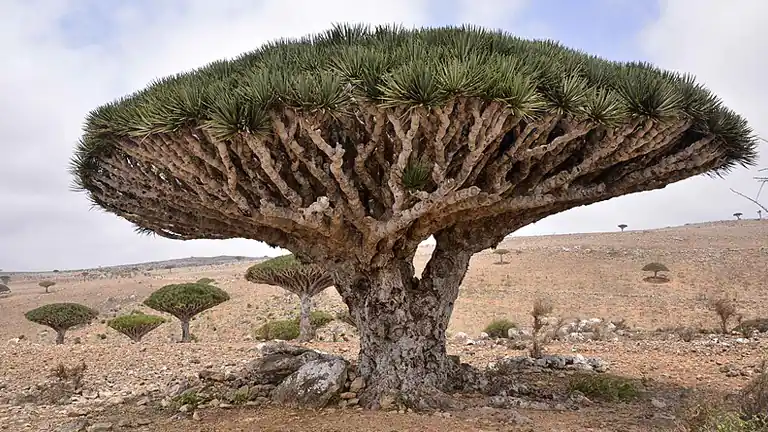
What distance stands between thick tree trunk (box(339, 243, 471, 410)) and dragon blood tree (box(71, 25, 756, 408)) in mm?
18

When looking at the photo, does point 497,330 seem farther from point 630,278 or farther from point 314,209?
point 630,278

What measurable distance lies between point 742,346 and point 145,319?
14195mm

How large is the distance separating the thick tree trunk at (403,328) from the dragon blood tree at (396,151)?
0.7 inches

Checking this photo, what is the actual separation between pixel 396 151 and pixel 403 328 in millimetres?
2194

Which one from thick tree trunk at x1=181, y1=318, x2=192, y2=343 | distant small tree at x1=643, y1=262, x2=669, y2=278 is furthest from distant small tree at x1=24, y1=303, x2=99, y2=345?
distant small tree at x1=643, y1=262, x2=669, y2=278

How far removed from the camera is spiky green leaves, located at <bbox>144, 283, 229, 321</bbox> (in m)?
16.8

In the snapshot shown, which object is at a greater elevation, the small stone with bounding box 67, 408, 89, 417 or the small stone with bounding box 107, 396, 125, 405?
the small stone with bounding box 107, 396, 125, 405

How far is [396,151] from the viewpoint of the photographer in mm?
5656

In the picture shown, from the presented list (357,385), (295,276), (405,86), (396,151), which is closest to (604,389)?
(357,385)

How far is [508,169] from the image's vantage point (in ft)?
19.6

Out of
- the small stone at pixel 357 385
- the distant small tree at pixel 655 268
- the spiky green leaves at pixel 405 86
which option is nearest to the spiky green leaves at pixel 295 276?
the small stone at pixel 357 385

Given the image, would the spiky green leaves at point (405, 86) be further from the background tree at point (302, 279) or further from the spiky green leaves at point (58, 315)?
the spiky green leaves at point (58, 315)

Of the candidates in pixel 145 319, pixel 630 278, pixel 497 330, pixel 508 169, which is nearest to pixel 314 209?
pixel 508 169

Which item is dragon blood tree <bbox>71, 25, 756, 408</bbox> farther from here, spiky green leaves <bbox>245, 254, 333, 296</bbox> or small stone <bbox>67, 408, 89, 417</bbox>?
spiky green leaves <bbox>245, 254, 333, 296</bbox>
